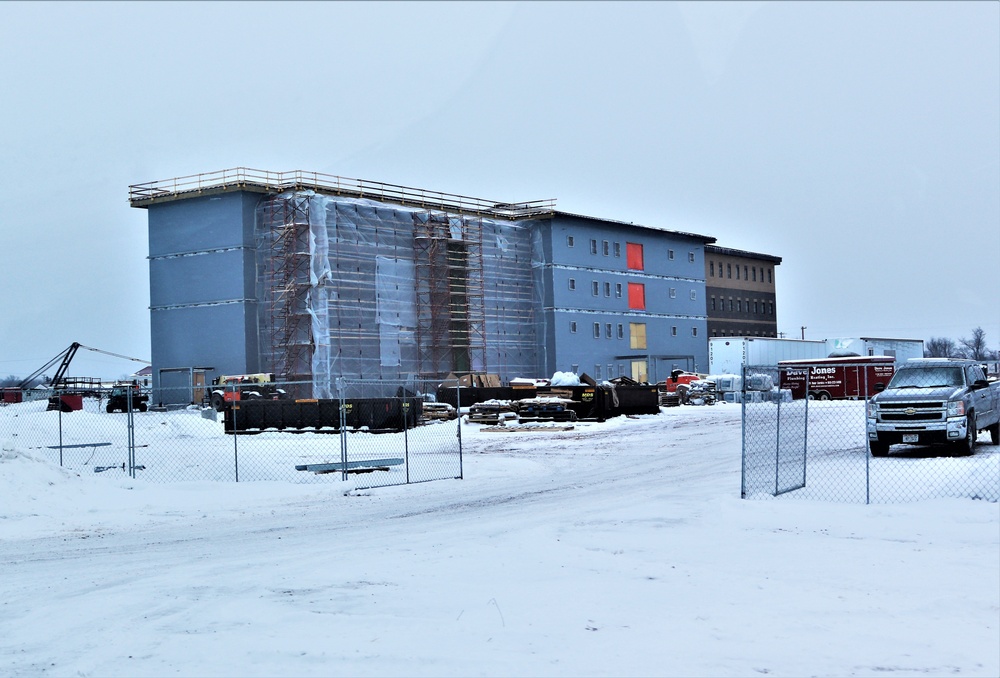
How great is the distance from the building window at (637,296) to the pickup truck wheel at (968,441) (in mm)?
57995

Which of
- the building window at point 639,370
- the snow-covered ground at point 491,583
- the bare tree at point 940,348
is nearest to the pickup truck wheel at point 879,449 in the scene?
the snow-covered ground at point 491,583

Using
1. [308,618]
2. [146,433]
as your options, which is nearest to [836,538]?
[308,618]

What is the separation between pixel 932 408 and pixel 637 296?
196 feet

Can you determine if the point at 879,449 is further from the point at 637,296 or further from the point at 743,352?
the point at 637,296

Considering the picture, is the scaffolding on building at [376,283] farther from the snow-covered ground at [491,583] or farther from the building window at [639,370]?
the snow-covered ground at [491,583]

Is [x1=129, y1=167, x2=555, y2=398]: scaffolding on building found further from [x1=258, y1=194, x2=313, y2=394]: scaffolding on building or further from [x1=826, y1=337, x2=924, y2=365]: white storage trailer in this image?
[x1=826, y1=337, x2=924, y2=365]: white storage trailer

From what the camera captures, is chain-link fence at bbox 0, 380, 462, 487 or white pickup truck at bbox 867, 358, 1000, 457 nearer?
white pickup truck at bbox 867, 358, 1000, 457

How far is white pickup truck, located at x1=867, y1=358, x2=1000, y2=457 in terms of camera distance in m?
20.9

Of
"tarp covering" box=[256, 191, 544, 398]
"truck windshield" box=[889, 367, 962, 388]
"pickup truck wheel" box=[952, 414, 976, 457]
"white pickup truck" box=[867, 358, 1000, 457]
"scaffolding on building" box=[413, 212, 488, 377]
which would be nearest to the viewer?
"white pickup truck" box=[867, 358, 1000, 457]

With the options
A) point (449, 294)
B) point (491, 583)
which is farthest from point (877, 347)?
point (491, 583)

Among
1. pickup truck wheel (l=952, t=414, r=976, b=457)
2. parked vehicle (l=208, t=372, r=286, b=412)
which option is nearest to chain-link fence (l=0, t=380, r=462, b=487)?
parked vehicle (l=208, t=372, r=286, b=412)

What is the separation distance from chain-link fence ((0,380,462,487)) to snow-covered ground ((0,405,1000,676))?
11.9 ft

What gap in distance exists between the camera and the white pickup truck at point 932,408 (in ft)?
68.5

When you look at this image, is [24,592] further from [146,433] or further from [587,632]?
[146,433]
